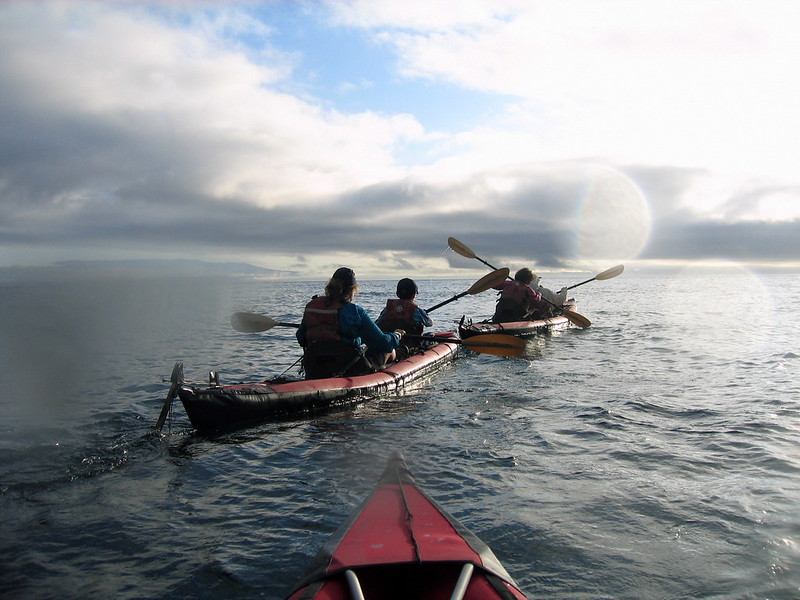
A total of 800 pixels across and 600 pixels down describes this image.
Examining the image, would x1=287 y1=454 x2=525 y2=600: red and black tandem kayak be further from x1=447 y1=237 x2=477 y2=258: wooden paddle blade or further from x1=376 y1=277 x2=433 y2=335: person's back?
x1=447 y1=237 x2=477 y2=258: wooden paddle blade

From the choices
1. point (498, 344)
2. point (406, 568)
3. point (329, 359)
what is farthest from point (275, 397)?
point (406, 568)

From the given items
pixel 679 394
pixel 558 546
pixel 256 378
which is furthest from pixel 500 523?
pixel 256 378

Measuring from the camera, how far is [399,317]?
1130cm

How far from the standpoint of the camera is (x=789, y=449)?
21.8 ft

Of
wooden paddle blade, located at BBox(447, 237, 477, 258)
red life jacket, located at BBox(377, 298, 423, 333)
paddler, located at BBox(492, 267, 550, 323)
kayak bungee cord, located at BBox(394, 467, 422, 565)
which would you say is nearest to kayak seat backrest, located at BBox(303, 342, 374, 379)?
red life jacket, located at BBox(377, 298, 423, 333)

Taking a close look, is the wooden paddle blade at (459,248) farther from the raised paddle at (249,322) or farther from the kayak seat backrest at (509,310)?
the raised paddle at (249,322)

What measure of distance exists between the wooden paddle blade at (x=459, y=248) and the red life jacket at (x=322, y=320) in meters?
7.26

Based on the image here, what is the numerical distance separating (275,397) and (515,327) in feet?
33.6

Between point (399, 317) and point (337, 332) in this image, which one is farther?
point (399, 317)

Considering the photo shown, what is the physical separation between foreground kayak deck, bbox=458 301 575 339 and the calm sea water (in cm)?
338

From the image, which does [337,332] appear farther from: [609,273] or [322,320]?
[609,273]

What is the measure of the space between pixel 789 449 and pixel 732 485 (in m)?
1.84

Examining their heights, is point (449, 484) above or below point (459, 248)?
below

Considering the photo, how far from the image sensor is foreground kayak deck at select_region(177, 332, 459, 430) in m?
6.94
